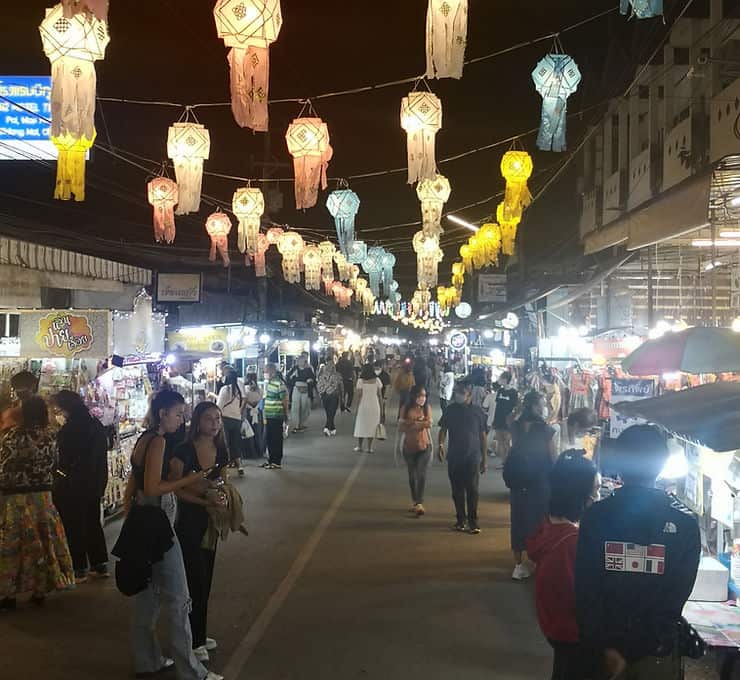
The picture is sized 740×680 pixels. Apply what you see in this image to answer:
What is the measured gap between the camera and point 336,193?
1242cm

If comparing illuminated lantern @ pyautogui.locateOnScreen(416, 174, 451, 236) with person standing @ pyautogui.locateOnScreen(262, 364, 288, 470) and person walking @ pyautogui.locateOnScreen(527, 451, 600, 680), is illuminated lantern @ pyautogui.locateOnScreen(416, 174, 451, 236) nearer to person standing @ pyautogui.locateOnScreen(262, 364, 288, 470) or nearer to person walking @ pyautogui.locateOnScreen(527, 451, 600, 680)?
person standing @ pyautogui.locateOnScreen(262, 364, 288, 470)

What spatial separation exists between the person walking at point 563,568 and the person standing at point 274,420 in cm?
1011

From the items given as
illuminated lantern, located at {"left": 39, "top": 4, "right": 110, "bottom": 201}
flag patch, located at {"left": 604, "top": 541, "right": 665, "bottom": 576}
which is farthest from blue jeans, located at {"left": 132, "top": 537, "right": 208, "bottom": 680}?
illuminated lantern, located at {"left": 39, "top": 4, "right": 110, "bottom": 201}

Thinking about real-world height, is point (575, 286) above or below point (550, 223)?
below

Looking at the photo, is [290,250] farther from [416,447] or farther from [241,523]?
[241,523]

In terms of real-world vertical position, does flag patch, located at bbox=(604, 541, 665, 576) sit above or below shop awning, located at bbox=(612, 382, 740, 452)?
below

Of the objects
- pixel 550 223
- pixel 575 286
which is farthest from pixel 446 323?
pixel 575 286

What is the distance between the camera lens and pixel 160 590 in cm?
486

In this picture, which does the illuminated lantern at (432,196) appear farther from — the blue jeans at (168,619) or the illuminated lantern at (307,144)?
the blue jeans at (168,619)

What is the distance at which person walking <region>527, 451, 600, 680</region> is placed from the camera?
11.2 ft

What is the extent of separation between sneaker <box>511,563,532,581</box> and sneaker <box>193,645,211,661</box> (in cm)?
323

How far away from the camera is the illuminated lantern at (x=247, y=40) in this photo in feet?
21.2

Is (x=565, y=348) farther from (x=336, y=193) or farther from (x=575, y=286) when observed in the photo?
(x=336, y=193)

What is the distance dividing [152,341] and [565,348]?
1110 centimetres
